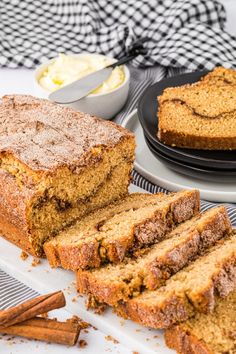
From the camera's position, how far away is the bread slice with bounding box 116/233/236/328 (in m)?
2.98

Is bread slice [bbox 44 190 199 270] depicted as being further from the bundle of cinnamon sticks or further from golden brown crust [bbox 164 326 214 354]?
golden brown crust [bbox 164 326 214 354]

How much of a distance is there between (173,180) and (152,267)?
143 cm

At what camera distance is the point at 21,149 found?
3684 mm

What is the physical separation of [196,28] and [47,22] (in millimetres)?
1625

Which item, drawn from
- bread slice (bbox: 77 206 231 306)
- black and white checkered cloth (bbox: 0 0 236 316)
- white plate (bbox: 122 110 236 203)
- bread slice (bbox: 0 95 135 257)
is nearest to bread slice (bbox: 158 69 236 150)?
white plate (bbox: 122 110 236 203)

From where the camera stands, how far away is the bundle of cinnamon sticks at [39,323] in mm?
3119

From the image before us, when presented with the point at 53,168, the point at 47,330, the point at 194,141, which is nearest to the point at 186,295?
the point at 47,330

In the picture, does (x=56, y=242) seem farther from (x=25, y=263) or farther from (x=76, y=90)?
(x=76, y=90)

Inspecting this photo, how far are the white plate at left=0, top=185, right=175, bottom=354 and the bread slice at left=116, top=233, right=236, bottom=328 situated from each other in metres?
0.08

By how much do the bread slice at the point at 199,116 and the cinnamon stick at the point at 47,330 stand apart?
5.94 ft

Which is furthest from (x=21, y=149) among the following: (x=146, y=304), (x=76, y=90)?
(x=76, y=90)

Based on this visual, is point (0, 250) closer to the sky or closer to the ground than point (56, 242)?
closer to the ground

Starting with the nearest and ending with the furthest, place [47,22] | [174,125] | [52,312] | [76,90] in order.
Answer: [52,312] < [174,125] < [76,90] < [47,22]

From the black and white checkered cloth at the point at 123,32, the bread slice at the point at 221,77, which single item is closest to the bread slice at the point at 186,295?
the bread slice at the point at 221,77
